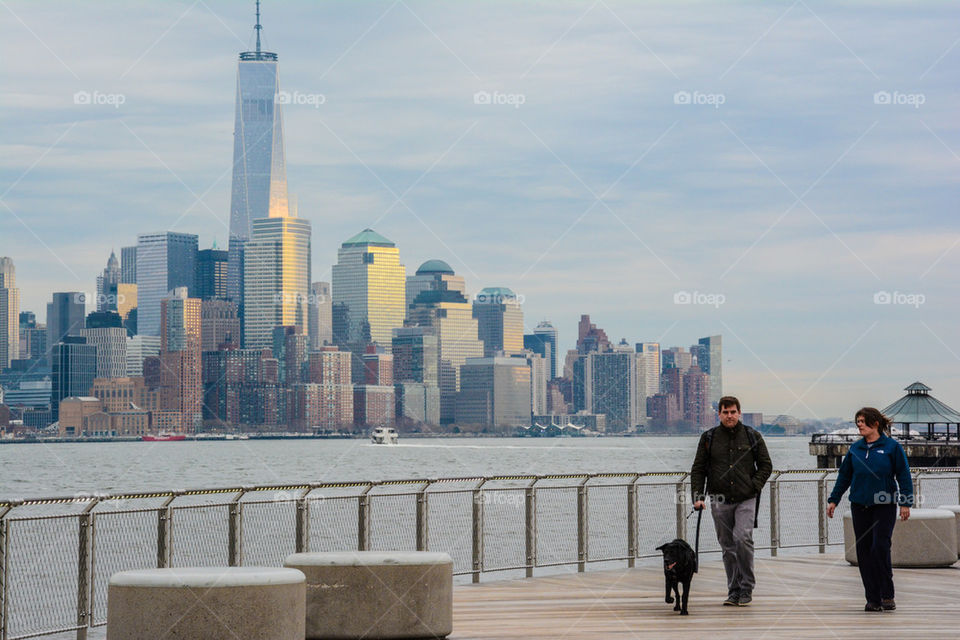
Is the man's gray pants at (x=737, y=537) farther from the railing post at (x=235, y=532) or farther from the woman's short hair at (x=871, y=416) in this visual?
the railing post at (x=235, y=532)

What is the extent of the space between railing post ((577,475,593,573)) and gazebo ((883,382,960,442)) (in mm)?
91044

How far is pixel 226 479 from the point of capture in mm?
96625

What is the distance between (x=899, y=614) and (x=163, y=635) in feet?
23.8

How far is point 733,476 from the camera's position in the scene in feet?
43.6

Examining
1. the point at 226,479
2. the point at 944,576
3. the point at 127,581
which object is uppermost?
the point at 127,581

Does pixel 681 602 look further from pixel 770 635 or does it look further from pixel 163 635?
pixel 163 635

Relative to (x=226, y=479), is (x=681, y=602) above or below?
above

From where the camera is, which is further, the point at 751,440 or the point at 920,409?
the point at 920,409

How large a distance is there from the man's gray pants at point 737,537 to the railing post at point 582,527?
4.29m

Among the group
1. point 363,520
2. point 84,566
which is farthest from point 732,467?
point 84,566

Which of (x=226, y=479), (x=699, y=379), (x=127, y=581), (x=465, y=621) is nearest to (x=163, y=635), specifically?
(x=127, y=581)

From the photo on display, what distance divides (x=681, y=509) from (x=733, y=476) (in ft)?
19.8

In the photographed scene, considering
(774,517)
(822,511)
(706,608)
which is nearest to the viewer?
(706,608)

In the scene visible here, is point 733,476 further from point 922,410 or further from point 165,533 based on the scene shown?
point 922,410
